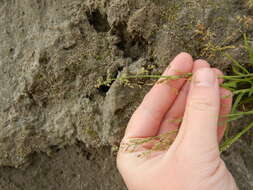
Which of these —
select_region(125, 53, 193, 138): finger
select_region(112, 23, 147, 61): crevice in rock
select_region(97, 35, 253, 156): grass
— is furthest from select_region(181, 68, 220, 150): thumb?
select_region(112, 23, 147, 61): crevice in rock

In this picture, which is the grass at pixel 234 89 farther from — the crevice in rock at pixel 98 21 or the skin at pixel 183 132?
the crevice in rock at pixel 98 21

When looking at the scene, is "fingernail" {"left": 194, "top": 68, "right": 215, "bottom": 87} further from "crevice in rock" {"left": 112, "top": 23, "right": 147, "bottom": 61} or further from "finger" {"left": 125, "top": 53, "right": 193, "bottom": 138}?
"crevice in rock" {"left": 112, "top": 23, "right": 147, "bottom": 61}

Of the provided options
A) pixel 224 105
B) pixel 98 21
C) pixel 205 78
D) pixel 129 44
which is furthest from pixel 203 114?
pixel 98 21

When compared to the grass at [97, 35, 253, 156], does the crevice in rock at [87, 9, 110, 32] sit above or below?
above

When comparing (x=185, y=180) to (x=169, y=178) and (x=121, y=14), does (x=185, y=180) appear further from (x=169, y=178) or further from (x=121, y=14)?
(x=121, y=14)

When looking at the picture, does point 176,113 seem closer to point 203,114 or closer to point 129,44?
point 203,114

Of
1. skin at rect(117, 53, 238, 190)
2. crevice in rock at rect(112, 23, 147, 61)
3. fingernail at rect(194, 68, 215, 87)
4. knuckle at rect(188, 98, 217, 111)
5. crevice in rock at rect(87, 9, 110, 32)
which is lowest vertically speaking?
skin at rect(117, 53, 238, 190)

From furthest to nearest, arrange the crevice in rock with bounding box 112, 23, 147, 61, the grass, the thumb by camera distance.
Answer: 1. the crevice in rock with bounding box 112, 23, 147, 61
2. the grass
3. the thumb
